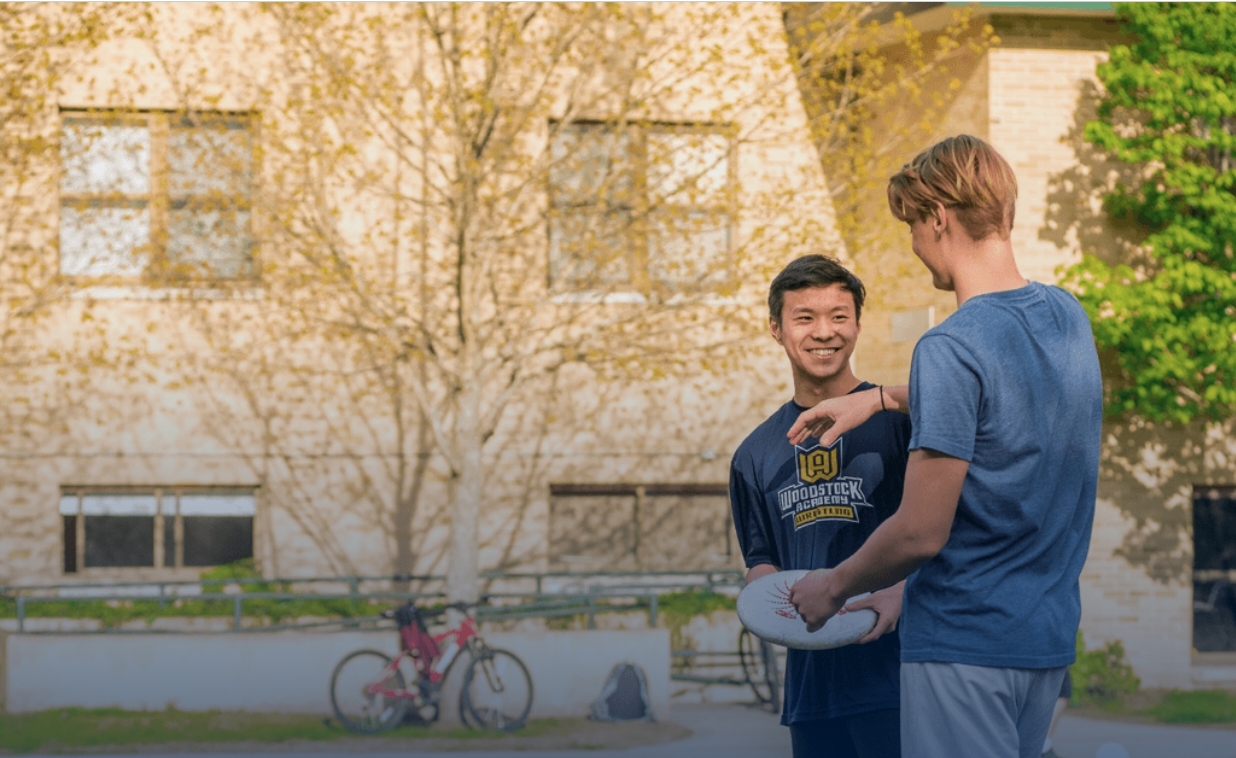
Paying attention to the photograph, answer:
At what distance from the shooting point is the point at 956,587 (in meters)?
2.32

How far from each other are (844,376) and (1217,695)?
11.4 metres

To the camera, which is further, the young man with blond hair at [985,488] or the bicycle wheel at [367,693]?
the bicycle wheel at [367,693]

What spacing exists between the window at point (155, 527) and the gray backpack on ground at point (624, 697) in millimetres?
4595

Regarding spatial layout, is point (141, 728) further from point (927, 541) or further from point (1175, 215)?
point (1175, 215)

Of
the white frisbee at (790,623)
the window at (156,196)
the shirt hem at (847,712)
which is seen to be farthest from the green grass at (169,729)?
the white frisbee at (790,623)

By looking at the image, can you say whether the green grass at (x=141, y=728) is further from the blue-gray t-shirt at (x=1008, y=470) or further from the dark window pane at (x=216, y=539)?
the blue-gray t-shirt at (x=1008, y=470)

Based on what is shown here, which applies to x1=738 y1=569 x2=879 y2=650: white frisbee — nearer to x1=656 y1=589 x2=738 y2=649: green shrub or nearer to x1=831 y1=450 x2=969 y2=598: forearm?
x1=831 y1=450 x2=969 y2=598: forearm

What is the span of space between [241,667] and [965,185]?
406 inches

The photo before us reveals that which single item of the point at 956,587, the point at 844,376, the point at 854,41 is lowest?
the point at 956,587

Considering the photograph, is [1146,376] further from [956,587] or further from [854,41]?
[956,587]

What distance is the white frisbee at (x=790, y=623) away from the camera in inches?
113

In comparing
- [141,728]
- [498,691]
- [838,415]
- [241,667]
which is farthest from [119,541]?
[838,415]

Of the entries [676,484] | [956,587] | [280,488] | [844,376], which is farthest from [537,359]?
[956,587]

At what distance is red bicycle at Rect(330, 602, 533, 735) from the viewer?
35.5 ft
